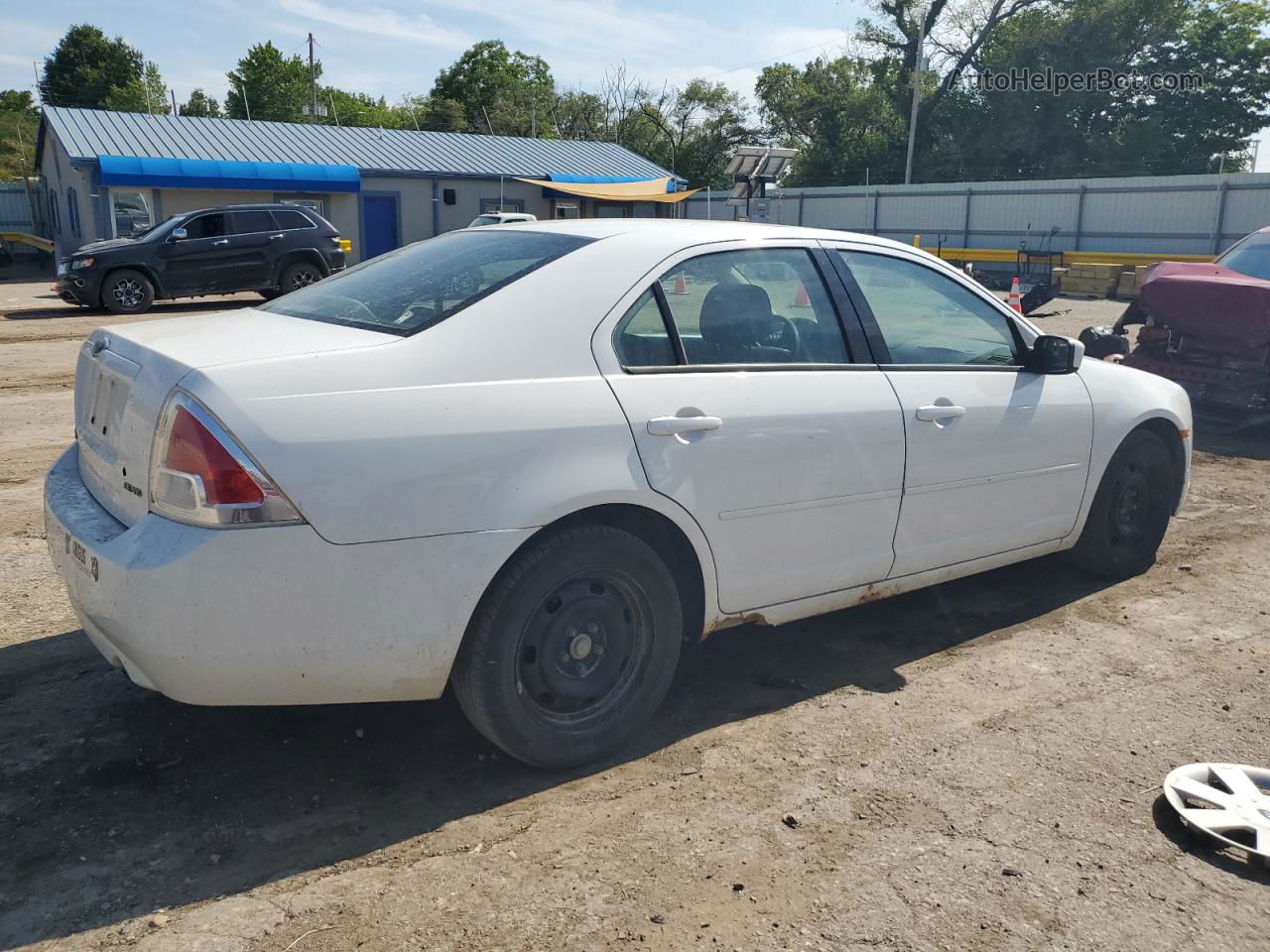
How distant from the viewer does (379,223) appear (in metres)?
31.2

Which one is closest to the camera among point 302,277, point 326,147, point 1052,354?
point 1052,354

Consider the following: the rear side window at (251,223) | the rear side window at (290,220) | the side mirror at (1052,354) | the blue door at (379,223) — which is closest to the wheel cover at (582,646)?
the side mirror at (1052,354)

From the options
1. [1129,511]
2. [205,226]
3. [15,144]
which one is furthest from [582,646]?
[15,144]

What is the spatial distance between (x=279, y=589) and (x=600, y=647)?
100cm

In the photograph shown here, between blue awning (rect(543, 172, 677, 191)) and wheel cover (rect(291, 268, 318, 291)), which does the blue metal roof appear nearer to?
blue awning (rect(543, 172, 677, 191))

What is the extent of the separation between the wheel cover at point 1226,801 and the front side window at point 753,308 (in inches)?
69.0

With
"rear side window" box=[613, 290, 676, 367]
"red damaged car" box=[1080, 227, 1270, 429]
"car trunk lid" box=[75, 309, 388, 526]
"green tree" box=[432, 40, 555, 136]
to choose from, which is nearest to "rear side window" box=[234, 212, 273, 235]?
"red damaged car" box=[1080, 227, 1270, 429]

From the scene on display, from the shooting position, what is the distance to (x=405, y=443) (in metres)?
2.79

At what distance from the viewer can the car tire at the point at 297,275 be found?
63.5 ft

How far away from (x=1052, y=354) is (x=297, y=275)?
17.4m

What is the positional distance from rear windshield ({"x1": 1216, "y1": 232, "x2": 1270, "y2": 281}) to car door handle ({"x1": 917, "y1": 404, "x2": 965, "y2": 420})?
6622 millimetres

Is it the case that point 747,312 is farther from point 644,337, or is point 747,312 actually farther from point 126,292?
point 126,292

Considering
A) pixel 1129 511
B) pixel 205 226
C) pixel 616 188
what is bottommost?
pixel 1129 511

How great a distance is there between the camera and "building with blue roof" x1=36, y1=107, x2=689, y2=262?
26.7 meters
